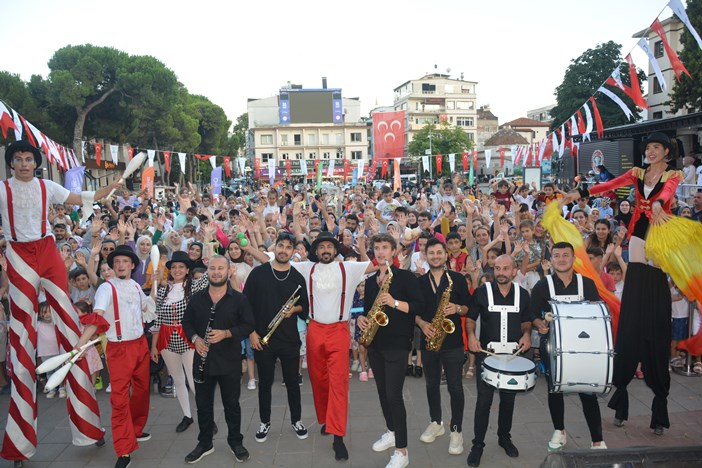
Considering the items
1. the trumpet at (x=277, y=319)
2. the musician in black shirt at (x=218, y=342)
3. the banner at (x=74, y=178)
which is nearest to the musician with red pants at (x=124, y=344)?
the musician in black shirt at (x=218, y=342)

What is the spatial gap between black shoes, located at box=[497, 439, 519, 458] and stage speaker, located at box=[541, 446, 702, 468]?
2294 millimetres

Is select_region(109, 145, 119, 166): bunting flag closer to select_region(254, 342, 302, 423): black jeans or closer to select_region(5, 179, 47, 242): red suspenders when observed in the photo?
select_region(5, 179, 47, 242): red suspenders

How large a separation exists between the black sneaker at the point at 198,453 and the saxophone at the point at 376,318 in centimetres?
191

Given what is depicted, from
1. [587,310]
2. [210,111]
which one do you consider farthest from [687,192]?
[210,111]

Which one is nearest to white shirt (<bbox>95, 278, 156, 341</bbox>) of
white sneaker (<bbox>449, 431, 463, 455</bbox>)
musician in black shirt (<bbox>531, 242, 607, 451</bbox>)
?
white sneaker (<bbox>449, 431, 463, 455</bbox>)

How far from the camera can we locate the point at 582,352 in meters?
4.65

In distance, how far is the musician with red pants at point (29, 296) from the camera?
5.19 metres

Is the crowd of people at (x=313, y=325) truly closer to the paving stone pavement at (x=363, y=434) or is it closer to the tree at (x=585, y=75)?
the paving stone pavement at (x=363, y=434)

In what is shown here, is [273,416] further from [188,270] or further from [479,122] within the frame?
[479,122]

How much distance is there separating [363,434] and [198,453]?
1680 mm

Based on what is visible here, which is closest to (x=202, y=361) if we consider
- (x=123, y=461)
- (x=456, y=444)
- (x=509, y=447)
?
(x=123, y=461)

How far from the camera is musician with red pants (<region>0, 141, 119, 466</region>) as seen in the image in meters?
5.19

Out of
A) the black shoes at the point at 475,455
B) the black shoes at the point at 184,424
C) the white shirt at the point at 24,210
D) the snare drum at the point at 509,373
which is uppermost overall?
the white shirt at the point at 24,210

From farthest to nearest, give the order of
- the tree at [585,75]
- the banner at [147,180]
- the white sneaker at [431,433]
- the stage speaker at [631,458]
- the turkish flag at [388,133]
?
the tree at [585,75]
the turkish flag at [388,133]
the banner at [147,180]
the white sneaker at [431,433]
the stage speaker at [631,458]
